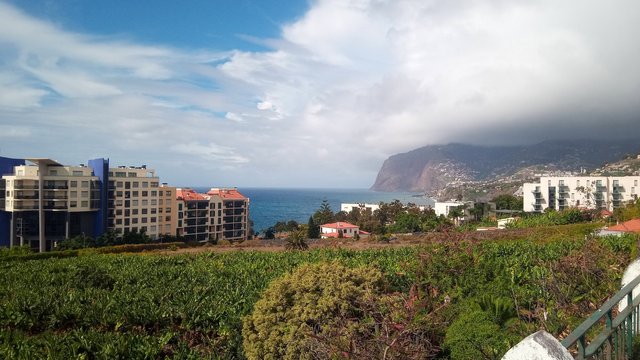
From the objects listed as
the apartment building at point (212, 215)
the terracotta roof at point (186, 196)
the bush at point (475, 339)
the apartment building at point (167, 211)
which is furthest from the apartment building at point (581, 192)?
the bush at point (475, 339)

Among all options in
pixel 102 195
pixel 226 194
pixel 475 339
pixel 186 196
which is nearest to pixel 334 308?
pixel 475 339

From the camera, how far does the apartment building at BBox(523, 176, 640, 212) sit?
82500 mm

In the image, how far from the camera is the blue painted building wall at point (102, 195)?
61375 millimetres

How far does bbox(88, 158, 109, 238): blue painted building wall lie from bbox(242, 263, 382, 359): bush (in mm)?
59766

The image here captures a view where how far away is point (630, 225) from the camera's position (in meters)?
32.2

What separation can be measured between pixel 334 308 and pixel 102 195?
61070 mm

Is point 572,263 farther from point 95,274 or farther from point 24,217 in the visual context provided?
point 24,217

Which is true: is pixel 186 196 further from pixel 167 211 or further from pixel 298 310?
pixel 298 310

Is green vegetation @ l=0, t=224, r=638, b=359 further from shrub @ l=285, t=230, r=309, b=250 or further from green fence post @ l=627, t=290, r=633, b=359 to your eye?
shrub @ l=285, t=230, r=309, b=250

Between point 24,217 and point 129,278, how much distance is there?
52.1 metres

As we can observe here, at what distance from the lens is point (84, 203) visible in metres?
59.5

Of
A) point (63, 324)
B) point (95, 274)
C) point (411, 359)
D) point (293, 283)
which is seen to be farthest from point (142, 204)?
point (411, 359)

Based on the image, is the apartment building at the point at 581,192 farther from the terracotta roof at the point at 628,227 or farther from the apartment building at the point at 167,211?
the apartment building at the point at 167,211

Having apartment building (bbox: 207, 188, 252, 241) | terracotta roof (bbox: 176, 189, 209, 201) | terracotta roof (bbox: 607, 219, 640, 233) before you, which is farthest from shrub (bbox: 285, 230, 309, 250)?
apartment building (bbox: 207, 188, 252, 241)
